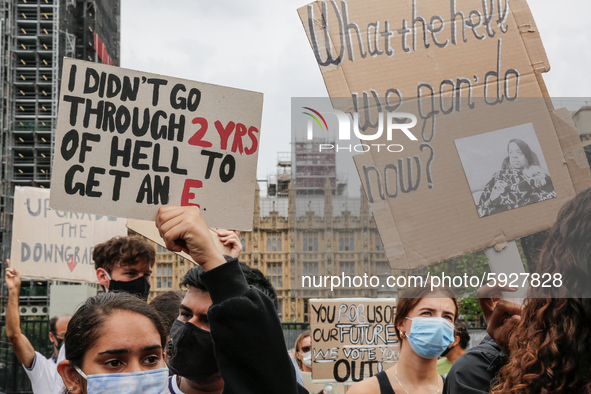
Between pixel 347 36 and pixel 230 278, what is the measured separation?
3.24 ft

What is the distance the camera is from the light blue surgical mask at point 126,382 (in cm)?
192

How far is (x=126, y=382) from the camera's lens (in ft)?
6.37

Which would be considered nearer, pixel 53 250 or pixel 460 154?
pixel 460 154

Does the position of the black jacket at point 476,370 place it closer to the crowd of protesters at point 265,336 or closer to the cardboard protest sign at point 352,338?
the crowd of protesters at point 265,336

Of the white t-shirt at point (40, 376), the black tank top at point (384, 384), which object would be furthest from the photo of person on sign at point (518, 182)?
the white t-shirt at point (40, 376)

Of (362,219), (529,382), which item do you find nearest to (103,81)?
(362,219)

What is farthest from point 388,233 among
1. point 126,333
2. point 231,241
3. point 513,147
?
point 126,333

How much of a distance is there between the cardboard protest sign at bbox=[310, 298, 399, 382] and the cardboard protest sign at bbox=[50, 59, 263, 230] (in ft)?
7.68

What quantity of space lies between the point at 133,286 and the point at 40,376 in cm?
150

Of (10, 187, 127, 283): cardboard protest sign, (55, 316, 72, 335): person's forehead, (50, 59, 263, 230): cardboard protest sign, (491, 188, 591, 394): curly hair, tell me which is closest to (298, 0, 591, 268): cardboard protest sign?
(50, 59, 263, 230): cardboard protest sign

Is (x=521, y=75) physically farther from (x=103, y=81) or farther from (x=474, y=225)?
(x=103, y=81)

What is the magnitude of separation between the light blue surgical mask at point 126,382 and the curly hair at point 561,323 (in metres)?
1.17

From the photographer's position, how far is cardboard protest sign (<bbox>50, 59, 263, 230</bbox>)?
6.77ft

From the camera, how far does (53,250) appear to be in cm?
543
